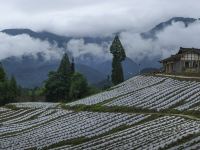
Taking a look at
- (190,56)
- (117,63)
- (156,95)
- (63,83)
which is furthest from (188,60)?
(156,95)

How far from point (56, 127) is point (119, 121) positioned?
8.94m

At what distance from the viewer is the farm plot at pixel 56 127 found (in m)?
66.0

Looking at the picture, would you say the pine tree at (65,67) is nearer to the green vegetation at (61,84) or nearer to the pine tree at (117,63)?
the green vegetation at (61,84)

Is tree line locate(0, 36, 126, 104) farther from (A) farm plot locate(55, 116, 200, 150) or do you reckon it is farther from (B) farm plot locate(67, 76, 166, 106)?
(A) farm plot locate(55, 116, 200, 150)

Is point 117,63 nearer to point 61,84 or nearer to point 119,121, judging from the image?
point 61,84

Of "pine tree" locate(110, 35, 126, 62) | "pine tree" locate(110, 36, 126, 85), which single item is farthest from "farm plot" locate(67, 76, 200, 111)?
"pine tree" locate(110, 35, 126, 62)

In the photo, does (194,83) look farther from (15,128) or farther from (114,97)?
(15,128)

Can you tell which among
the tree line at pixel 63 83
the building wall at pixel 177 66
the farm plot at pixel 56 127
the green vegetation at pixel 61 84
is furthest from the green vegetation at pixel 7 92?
the farm plot at pixel 56 127

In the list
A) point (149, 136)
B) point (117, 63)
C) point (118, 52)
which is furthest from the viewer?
point (118, 52)

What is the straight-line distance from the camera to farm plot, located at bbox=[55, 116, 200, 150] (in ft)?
170

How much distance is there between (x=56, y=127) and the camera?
7525 cm

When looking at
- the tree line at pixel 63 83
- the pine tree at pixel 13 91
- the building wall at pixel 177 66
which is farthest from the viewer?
the pine tree at pixel 13 91

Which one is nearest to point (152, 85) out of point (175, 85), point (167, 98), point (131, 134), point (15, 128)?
point (175, 85)

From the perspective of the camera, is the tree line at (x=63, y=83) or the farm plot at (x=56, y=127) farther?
the tree line at (x=63, y=83)
